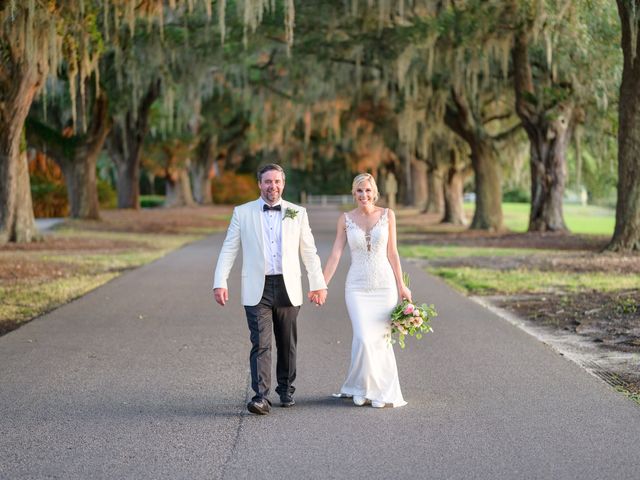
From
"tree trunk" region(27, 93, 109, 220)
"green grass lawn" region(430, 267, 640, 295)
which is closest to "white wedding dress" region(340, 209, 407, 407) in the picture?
"green grass lawn" region(430, 267, 640, 295)

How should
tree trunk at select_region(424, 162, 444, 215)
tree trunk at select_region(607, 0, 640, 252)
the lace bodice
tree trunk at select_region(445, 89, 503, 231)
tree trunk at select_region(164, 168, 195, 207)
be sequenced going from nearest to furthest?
the lace bodice, tree trunk at select_region(607, 0, 640, 252), tree trunk at select_region(445, 89, 503, 231), tree trunk at select_region(424, 162, 444, 215), tree trunk at select_region(164, 168, 195, 207)

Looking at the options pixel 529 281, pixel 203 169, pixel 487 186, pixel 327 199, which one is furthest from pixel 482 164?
pixel 327 199

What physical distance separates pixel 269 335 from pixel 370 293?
0.84 metres

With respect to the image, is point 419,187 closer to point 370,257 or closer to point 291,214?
point 370,257

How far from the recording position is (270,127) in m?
48.4

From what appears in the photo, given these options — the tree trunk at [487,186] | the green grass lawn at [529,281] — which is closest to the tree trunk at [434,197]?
the tree trunk at [487,186]

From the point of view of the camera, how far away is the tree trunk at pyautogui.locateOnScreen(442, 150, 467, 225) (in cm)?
4194

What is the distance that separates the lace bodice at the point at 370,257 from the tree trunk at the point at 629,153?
1412 centimetres

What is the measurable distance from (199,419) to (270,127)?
4196cm

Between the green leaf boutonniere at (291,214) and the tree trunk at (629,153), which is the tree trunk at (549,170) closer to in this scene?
the tree trunk at (629,153)

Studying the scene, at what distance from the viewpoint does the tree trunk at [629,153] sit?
20375mm

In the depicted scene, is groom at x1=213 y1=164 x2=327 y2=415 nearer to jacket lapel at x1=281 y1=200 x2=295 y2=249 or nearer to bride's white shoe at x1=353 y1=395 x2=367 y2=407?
jacket lapel at x1=281 y1=200 x2=295 y2=249

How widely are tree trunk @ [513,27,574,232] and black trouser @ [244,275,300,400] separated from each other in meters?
22.2

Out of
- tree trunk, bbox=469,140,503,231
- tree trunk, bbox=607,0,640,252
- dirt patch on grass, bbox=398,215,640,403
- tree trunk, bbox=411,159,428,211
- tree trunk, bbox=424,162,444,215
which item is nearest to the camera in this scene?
dirt patch on grass, bbox=398,215,640,403
